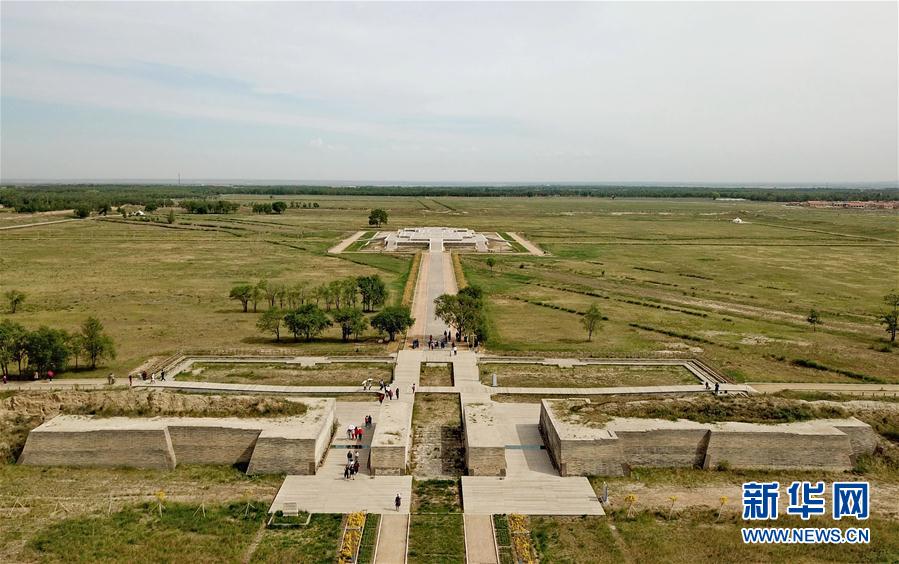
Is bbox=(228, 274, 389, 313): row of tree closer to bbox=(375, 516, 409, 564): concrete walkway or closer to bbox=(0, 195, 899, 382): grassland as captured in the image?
bbox=(0, 195, 899, 382): grassland

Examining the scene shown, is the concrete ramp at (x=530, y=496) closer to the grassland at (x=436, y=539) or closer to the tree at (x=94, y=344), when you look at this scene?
the grassland at (x=436, y=539)

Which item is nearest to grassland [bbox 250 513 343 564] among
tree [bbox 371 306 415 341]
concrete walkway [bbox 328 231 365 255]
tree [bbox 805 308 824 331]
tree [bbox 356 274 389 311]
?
tree [bbox 371 306 415 341]

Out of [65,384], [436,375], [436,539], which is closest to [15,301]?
[65,384]

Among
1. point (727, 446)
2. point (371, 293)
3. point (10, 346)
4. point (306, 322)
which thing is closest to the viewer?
point (727, 446)

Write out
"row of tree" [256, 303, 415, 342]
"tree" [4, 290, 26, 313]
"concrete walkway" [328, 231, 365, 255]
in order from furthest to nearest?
"concrete walkway" [328, 231, 365, 255], "tree" [4, 290, 26, 313], "row of tree" [256, 303, 415, 342]

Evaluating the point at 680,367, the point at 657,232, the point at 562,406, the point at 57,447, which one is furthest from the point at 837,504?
the point at 657,232

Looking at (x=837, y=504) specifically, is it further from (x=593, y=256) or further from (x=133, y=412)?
(x=593, y=256)

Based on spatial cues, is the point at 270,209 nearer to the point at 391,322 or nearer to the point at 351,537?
the point at 391,322

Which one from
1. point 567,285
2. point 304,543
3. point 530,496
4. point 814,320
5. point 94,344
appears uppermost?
point 567,285
